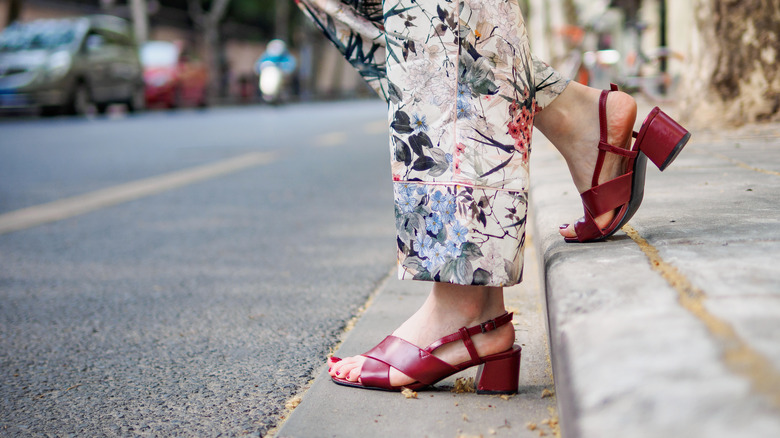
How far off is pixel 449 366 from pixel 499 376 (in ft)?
0.32

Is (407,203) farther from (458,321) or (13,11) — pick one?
(13,11)

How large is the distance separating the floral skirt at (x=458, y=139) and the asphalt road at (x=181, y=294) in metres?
0.45

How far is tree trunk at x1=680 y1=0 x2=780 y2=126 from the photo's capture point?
467 centimetres

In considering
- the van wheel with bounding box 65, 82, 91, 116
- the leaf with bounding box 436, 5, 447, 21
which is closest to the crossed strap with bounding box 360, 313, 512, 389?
the leaf with bounding box 436, 5, 447, 21

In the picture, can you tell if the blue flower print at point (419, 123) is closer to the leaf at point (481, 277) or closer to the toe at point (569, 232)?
the leaf at point (481, 277)

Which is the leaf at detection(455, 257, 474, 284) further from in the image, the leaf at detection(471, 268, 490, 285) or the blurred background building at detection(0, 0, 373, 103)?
the blurred background building at detection(0, 0, 373, 103)

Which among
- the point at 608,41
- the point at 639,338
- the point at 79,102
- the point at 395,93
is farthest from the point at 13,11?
the point at 639,338

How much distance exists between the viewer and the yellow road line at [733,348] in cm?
78

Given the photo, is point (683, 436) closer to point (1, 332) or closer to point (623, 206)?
point (623, 206)

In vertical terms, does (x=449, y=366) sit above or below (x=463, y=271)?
below

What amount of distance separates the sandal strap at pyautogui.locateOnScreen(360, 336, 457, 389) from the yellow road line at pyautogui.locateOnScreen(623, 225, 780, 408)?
53 centimetres

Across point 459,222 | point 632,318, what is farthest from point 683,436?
point 459,222

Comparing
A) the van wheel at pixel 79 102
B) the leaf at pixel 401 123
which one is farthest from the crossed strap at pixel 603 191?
the van wheel at pixel 79 102

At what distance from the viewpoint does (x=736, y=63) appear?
484cm
